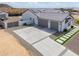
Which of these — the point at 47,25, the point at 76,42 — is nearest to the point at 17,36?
the point at 47,25

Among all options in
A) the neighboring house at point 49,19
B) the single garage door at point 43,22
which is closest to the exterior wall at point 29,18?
the neighboring house at point 49,19

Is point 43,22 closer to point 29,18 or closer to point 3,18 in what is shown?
point 29,18

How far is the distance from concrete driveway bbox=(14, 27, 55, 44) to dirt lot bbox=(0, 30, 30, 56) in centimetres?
26

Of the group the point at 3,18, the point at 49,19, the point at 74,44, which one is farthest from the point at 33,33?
the point at 74,44

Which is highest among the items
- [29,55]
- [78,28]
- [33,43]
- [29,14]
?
[29,14]

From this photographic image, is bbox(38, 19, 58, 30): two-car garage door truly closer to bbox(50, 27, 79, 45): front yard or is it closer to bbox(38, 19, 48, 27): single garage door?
bbox(38, 19, 48, 27): single garage door

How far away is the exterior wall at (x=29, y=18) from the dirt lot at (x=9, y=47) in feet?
1.86

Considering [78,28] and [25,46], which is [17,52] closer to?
[25,46]

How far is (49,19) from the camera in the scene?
183 inches

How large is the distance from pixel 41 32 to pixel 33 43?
39cm

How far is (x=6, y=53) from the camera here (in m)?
4.56

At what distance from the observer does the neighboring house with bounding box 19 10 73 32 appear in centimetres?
456

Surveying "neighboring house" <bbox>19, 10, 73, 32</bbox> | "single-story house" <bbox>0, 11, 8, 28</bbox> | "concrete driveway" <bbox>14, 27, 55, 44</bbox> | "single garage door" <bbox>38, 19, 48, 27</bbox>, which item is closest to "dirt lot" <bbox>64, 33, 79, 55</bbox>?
"neighboring house" <bbox>19, 10, 73, 32</bbox>

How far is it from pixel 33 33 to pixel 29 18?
45 centimetres
